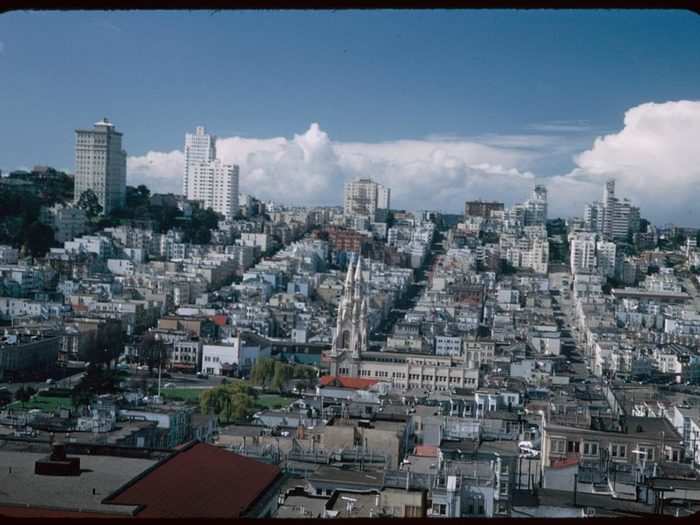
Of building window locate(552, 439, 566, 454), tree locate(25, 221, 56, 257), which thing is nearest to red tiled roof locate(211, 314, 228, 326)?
tree locate(25, 221, 56, 257)

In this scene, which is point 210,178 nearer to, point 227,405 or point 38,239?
point 38,239

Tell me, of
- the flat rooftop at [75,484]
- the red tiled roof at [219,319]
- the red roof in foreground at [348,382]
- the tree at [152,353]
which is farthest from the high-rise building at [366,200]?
the flat rooftop at [75,484]

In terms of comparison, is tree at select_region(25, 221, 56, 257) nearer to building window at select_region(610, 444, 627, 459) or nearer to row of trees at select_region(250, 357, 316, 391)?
row of trees at select_region(250, 357, 316, 391)

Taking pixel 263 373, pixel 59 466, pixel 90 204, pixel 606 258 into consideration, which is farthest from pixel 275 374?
pixel 606 258

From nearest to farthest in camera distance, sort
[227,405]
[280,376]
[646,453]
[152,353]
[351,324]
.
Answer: [646,453] < [227,405] < [280,376] < [152,353] < [351,324]

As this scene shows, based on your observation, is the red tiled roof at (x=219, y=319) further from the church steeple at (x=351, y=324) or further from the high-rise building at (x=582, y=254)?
the high-rise building at (x=582, y=254)
